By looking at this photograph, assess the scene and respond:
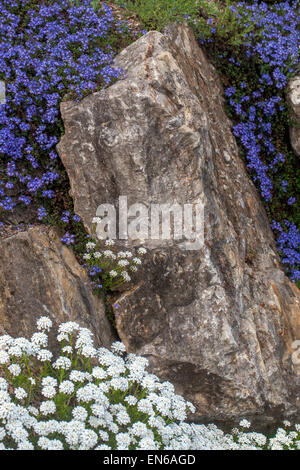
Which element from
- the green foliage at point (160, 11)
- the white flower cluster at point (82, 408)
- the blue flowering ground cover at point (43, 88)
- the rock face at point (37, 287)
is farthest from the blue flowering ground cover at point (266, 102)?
the white flower cluster at point (82, 408)

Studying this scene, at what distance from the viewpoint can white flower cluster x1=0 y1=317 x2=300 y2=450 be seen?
4.06 meters

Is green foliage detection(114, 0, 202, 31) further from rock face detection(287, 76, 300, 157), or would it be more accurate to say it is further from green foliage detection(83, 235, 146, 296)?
green foliage detection(83, 235, 146, 296)

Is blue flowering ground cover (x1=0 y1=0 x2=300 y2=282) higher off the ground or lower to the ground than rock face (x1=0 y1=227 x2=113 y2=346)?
higher

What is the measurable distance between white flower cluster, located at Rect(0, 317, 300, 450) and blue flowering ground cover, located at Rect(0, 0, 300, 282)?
161 cm

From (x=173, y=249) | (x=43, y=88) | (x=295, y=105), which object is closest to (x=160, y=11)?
(x=43, y=88)

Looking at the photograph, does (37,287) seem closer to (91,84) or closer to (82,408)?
(82,408)

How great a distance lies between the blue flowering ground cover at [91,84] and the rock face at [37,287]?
373mm

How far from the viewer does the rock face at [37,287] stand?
5355 millimetres

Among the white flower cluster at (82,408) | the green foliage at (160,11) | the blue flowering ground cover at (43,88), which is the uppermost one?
the green foliage at (160,11)

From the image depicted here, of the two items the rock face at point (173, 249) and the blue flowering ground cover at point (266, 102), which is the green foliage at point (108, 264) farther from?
the blue flowering ground cover at point (266, 102)

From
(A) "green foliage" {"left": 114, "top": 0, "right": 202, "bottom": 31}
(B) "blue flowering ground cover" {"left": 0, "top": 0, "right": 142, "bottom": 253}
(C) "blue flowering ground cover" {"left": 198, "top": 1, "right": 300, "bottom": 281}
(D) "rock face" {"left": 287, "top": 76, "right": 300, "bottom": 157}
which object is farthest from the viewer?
(D) "rock face" {"left": 287, "top": 76, "right": 300, "bottom": 157}

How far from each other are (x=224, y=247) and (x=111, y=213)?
4.62ft

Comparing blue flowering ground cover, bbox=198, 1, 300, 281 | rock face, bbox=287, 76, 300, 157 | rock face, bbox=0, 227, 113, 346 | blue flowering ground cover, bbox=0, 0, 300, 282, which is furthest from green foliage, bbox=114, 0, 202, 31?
rock face, bbox=0, 227, 113, 346

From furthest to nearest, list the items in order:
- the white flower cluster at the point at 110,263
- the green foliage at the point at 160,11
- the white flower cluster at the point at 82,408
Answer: the green foliage at the point at 160,11 → the white flower cluster at the point at 110,263 → the white flower cluster at the point at 82,408
